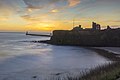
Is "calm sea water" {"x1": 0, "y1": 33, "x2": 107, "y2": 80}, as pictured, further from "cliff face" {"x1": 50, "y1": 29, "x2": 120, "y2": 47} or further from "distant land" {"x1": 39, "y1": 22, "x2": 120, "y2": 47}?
"cliff face" {"x1": 50, "y1": 29, "x2": 120, "y2": 47}

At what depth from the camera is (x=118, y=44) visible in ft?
257

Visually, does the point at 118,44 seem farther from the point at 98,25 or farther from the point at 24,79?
the point at 24,79

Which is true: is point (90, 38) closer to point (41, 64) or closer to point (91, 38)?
point (91, 38)

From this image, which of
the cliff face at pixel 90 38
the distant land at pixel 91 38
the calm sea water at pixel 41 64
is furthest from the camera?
the cliff face at pixel 90 38

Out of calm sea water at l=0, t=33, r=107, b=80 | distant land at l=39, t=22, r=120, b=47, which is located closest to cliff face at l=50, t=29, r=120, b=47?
distant land at l=39, t=22, r=120, b=47

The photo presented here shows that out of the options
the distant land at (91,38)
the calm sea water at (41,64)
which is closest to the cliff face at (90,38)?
the distant land at (91,38)

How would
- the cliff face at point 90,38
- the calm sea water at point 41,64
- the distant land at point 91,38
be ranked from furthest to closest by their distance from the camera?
the cliff face at point 90,38
the distant land at point 91,38
the calm sea water at point 41,64

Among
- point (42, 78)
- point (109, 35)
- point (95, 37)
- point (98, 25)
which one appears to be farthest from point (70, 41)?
point (42, 78)

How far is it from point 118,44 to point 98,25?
33560 millimetres

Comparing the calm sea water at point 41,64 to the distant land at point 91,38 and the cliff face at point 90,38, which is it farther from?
the cliff face at point 90,38

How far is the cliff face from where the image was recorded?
8223 cm

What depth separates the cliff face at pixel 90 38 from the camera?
8223cm

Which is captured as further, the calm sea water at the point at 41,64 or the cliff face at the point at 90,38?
the cliff face at the point at 90,38

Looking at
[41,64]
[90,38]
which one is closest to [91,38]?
[90,38]
